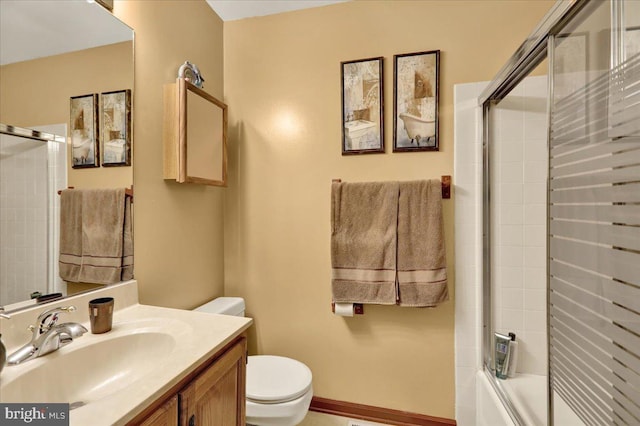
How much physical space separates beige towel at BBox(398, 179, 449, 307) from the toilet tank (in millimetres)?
926

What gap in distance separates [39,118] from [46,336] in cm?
66

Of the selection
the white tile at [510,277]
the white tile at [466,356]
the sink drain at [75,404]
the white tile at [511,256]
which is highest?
the white tile at [511,256]

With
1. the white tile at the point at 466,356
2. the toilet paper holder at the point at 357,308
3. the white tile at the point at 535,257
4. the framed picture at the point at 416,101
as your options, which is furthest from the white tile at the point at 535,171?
the toilet paper holder at the point at 357,308

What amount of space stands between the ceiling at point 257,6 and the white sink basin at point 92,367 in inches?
69.5

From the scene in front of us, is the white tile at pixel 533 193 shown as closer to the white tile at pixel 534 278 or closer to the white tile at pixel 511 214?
the white tile at pixel 511 214

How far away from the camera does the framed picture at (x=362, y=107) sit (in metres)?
1.65

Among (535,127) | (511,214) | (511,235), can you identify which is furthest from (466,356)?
(535,127)

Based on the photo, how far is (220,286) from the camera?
1.88 meters

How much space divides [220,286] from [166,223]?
649 mm

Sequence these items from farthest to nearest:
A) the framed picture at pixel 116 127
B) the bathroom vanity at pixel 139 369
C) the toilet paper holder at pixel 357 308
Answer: the toilet paper holder at pixel 357 308
the framed picture at pixel 116 127
the bathroom vanity at pixel 139 369

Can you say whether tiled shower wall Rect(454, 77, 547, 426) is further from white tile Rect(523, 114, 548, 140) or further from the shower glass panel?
the shower glass panel

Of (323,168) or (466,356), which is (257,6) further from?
(466,356)

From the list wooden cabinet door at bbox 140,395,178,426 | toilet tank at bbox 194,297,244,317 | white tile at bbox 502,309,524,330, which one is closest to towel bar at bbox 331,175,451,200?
white tile at bbox 502,309,524,330

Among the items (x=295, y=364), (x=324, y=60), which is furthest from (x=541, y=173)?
(x=295, y=364)
